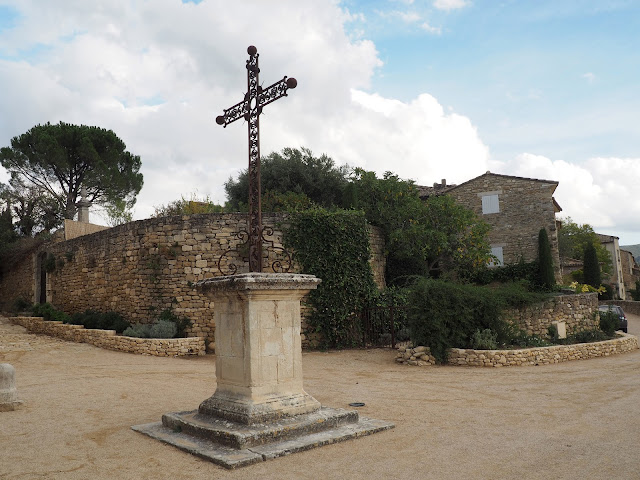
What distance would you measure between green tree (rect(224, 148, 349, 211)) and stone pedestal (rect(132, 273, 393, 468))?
17540 millimetres

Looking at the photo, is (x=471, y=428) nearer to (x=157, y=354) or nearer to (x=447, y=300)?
(x=447, y=300)

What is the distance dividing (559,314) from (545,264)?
32.2 ft

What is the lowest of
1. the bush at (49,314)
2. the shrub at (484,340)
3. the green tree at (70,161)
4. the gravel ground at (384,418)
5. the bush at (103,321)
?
the gravel ground at (384,418)

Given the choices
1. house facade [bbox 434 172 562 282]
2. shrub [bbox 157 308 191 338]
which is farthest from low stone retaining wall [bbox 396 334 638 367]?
house facade [bbox 434 172 562 282]

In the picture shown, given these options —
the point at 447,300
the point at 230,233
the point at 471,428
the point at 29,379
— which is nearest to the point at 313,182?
the point at 230,233

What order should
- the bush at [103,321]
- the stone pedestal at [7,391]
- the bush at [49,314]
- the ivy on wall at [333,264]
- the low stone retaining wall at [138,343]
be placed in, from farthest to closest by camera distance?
the bush at [49,314]
the bush at [103,321]
the ivy on wall at [333,264]
the low stone retaining wall at [138,343]
the stone pedestal at [7,391]

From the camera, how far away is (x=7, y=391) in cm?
714

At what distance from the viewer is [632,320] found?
25719 mm

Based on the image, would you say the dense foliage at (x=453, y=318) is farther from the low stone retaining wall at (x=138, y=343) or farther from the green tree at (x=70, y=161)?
the green tree at (x=70, y=161)

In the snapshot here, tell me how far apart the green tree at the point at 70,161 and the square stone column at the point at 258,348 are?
2148cm

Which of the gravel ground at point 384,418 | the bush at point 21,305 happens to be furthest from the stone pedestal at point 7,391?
the bush at point 21,305

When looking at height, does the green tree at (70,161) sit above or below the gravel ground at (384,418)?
above

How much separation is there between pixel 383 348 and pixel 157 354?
6036 millimetres

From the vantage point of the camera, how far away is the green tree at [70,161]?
24.2 metres
